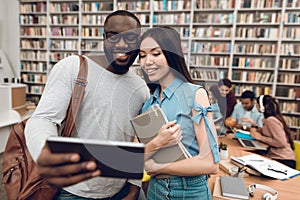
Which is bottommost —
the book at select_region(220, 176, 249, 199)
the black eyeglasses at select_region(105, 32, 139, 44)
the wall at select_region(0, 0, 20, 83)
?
the book at select_region(220, 176, 249, 199)

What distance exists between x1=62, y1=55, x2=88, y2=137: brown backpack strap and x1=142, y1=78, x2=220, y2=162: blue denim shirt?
0.24 meters

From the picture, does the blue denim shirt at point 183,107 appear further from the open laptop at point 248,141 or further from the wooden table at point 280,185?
the open laptop at point 248,141

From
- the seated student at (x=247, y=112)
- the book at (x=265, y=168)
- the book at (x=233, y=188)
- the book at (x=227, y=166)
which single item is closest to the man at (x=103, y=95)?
the book at (x=233, y=188)

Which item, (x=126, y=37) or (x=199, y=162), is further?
(x=199, y=162)

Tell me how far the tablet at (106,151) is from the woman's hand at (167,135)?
138mm

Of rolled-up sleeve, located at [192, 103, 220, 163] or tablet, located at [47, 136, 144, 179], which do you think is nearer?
tablet, located at [47, 136, 144, 179]

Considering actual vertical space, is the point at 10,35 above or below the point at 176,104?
above

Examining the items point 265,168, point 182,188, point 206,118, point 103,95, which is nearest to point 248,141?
point 265,168

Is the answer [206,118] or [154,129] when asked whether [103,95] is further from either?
[206,118]

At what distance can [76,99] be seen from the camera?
75 cm

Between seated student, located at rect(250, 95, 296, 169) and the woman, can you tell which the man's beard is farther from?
seated student, located at rect(250, 95, 296, 169)

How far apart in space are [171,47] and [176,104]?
16cm

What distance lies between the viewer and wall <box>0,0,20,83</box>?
557 cm

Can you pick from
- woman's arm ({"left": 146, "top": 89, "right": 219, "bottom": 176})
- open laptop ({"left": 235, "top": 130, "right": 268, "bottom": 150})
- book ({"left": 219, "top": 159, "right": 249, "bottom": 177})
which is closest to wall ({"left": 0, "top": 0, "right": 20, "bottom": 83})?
open laptop ({"left": 235, "top": 130, "right": 268, "bottom": 150})
